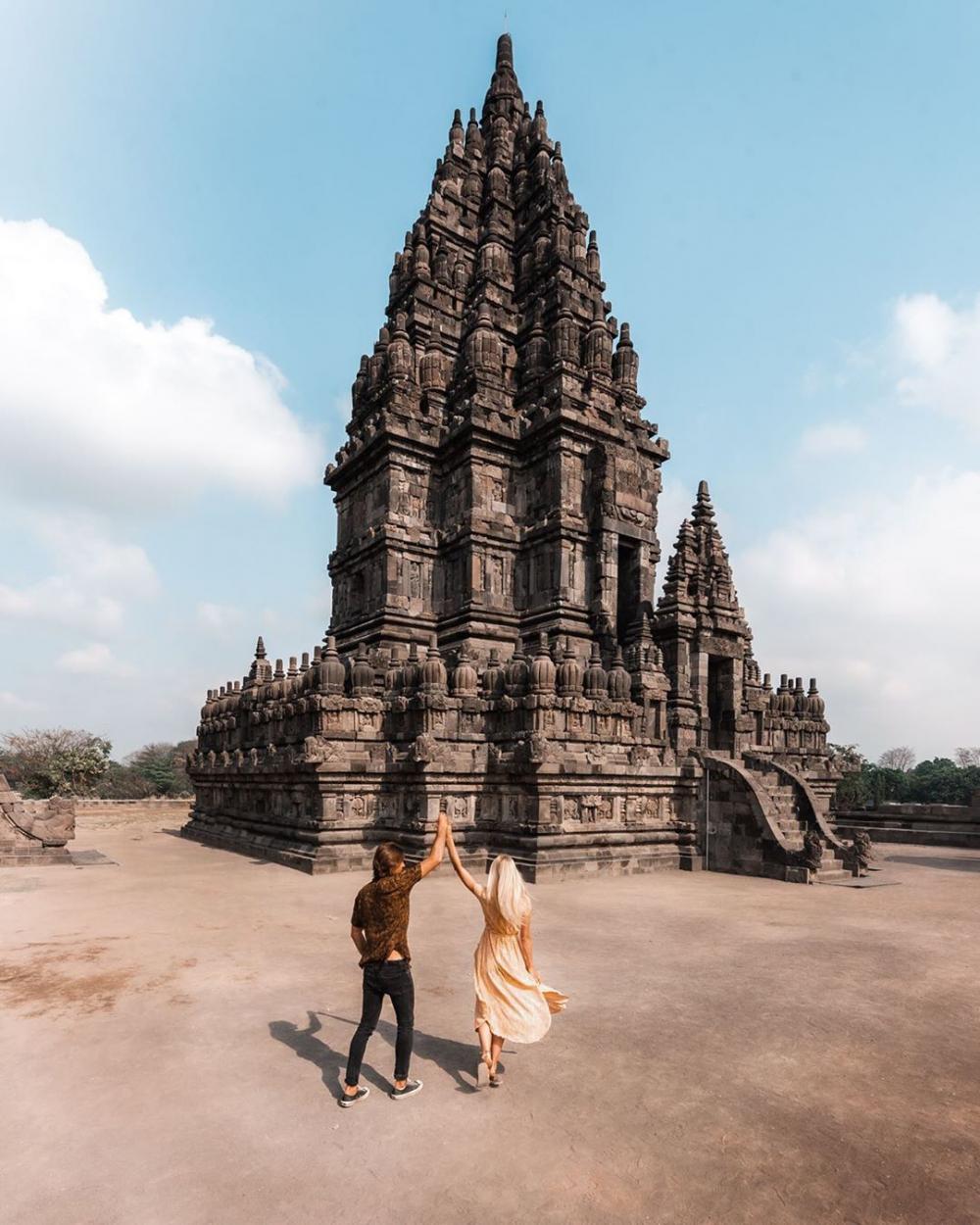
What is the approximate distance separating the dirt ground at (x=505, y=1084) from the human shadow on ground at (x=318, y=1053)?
30mm

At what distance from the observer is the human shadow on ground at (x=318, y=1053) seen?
5492 millimetres

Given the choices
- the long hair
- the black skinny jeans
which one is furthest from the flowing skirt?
the long hair

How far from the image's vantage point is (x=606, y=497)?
23547mm

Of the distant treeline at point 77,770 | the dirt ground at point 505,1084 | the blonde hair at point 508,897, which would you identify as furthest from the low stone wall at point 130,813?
the blonde hair at point 508,897

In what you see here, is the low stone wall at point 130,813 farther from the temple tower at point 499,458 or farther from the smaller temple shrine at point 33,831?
the temple tower at point 499,458

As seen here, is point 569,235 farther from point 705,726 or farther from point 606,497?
point 705,726

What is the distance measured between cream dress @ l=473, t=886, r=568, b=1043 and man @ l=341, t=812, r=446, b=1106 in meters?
0.56

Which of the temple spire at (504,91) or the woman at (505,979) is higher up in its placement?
the temple spire at (504,91)

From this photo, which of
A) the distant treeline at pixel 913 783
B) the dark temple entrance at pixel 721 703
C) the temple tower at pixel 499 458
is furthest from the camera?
the distant treeline at pixel 913 783

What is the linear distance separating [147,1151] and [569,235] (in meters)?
28.8

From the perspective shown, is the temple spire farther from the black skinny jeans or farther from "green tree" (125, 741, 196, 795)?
"green tree" (125, 741, 196, 795)

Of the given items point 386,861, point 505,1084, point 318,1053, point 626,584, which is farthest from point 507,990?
point 626,584

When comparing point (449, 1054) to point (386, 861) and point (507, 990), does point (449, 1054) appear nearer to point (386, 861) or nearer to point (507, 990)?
point (507, 990)

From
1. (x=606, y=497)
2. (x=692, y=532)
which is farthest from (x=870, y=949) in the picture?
(x=692, y=532)
